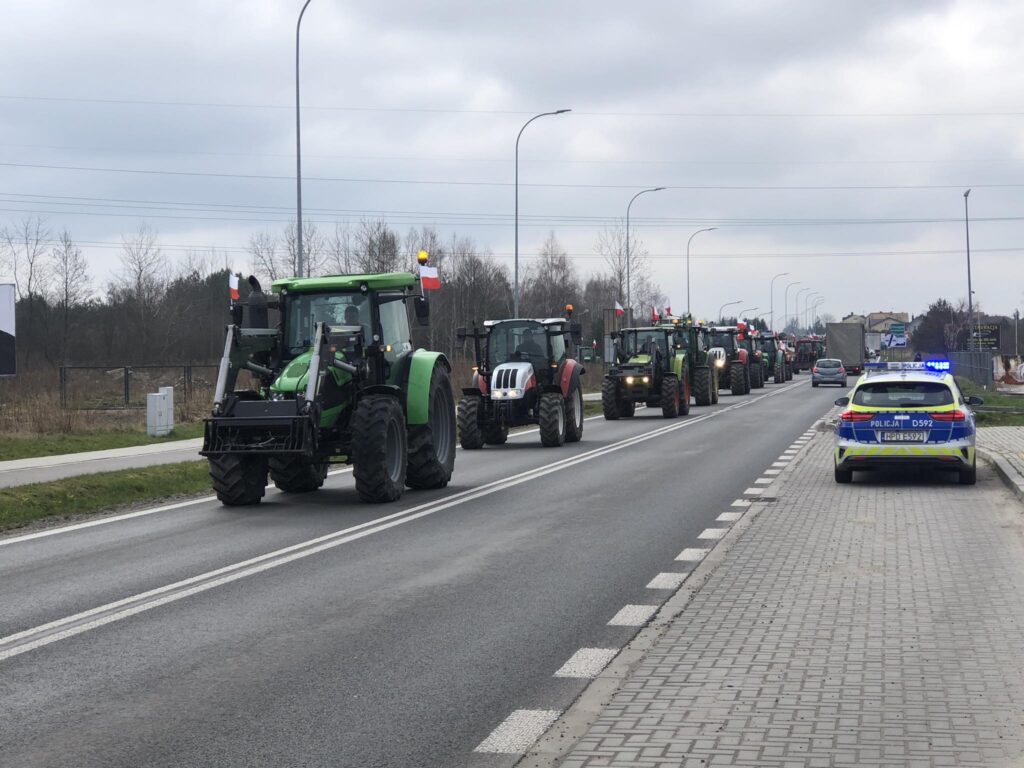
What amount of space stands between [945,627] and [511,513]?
7257mm

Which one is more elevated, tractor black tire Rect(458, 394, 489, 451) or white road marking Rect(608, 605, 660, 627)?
tractor black tire Rect(458, 394, 489, 451)

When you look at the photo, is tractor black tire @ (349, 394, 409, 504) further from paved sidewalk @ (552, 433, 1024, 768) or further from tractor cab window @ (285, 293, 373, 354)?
paved sidewalk @ (552, 433, 1024, 768)

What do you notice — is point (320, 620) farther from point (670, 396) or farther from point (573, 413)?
point (670, 396)

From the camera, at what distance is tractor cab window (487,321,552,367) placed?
27.0m

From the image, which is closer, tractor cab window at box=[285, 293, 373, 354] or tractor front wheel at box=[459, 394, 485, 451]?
tractor cab window at box=[285, 293, 373, 354]

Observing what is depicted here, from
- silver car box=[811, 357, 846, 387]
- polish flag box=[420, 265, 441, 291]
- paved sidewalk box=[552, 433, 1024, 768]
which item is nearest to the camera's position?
paved sidewalk box=[552, 433, 1024, 768]

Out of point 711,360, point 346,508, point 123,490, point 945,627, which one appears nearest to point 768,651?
point 945,627

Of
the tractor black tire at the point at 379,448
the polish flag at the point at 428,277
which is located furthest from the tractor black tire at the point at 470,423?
the tractor black tire at the point at 379,448

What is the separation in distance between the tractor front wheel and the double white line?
676 centimetres

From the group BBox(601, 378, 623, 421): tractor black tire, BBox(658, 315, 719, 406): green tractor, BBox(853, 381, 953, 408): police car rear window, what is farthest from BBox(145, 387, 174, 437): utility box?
BBox(658, 315, 719, 406): green tractor

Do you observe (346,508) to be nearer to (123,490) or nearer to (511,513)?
(511,513)

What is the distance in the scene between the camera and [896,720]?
6051 millimetres

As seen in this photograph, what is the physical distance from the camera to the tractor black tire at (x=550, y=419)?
85.4ft

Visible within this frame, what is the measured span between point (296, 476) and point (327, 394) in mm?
2154
